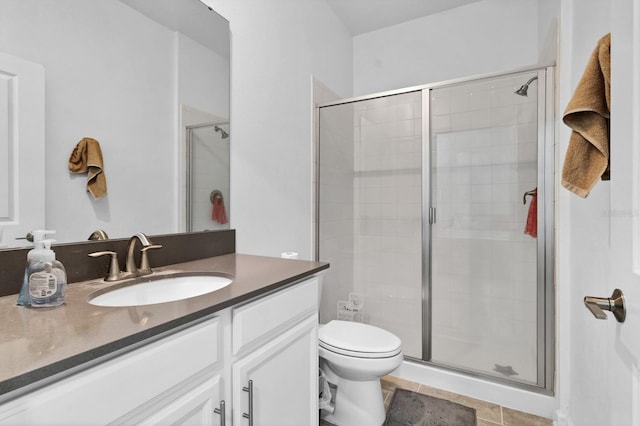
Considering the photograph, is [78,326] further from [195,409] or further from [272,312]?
[272,312]

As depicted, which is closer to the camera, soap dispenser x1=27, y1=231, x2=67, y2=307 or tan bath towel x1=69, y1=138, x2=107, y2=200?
soap dispenser x1=27, y1=231, x2=67, y2=307

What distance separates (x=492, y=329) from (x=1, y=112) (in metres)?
2.42

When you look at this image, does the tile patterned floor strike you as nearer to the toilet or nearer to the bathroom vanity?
the toilet

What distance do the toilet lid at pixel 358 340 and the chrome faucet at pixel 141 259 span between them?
35.9 inches

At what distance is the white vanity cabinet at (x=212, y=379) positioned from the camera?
52 centimetres

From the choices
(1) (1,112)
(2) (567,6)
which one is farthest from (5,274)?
(2) (567,6)

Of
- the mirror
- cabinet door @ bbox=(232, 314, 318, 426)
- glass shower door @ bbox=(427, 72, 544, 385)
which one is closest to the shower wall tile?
glass shower door @ bbox=(427, 72, 544, 385)

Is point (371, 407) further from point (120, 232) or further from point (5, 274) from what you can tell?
point (5, 274)

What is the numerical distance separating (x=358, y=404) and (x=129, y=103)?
1.62 meters

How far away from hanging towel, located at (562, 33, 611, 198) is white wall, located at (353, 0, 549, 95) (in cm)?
174

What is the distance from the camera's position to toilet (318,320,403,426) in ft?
4.96

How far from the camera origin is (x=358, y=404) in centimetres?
159

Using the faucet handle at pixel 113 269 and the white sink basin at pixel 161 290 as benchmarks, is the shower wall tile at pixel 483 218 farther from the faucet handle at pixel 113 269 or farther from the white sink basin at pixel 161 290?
the faucet handle at pixel 113 269

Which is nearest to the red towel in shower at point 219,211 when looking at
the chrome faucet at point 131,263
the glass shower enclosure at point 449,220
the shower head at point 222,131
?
the shower head at point 222,131
